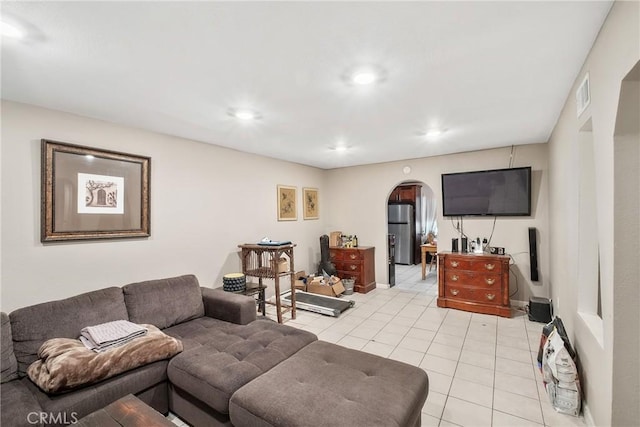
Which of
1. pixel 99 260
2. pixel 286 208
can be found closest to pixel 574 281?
→ pixel 286 208

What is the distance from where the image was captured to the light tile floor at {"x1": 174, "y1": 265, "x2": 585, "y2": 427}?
6.38 feet

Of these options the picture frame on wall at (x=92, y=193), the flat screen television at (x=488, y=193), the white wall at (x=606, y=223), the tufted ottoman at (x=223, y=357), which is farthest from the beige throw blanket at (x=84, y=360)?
the flat screen television at (x=488, y=193)

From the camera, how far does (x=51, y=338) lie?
191 cm

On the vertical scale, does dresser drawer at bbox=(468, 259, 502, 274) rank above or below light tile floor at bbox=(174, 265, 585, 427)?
above

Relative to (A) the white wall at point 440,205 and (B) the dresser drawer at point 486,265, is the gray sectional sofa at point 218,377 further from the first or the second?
(A) the white wall at point 440,205

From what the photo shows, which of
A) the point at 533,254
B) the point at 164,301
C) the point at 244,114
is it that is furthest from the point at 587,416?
→ the point at 244,114

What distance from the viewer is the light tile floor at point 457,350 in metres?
1.95

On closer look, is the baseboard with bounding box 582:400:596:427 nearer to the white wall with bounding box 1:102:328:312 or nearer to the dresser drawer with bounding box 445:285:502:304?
the dresser drawer with bounding box 445:285:502:304

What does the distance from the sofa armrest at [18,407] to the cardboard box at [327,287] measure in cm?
349

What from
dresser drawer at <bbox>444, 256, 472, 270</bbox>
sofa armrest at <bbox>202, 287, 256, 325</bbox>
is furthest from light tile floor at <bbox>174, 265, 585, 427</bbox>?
sofa armrest at <bbox>202, 287, 256, 325</bbox>

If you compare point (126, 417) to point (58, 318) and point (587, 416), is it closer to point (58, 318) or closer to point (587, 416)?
point (58, 318)

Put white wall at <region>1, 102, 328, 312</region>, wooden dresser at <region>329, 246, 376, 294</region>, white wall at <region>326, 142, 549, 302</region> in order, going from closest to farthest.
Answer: white wall at <region>1, 102, 328, 312</region>, white wall at <region>326, 142, 549, 302</region>, wooden dresser at <region>329, 246, 376, 294</region>

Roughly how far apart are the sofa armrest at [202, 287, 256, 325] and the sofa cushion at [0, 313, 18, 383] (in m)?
1.32

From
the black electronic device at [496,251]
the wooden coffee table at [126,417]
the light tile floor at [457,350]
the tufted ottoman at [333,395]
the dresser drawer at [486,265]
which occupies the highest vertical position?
the black electronic device at [496,251]
